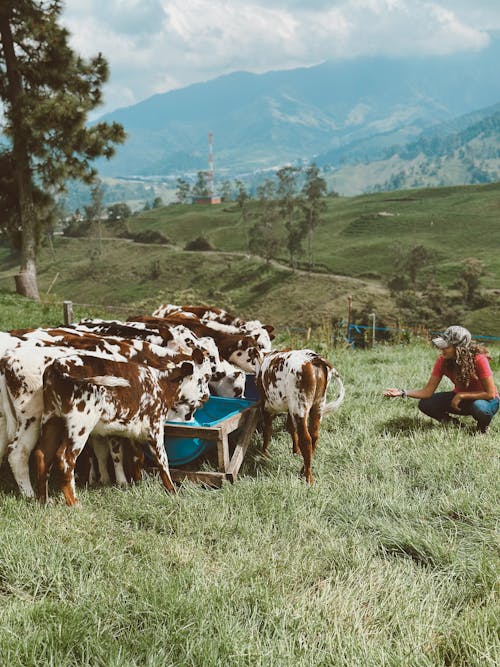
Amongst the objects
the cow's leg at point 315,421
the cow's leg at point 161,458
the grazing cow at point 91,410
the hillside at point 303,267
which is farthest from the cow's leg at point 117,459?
the hillside at point 303,267

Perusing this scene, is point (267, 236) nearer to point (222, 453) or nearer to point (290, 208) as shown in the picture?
point (290, 208)

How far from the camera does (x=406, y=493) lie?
5.54 m

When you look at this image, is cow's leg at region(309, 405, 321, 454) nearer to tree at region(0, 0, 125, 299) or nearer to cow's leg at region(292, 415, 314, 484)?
cow's leg at region(292, 415, 314, 484)

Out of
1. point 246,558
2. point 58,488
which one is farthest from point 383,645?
point 58,488

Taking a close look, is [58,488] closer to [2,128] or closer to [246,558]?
[246,558]

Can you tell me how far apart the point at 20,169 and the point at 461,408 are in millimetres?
23511

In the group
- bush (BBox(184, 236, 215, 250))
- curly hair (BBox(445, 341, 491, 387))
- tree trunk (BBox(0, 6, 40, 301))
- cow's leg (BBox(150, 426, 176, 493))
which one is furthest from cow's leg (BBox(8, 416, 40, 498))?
bush (BBox(184, 236, 215, 250))

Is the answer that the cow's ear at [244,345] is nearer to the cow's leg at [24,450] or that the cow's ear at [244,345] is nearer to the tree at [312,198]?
the cow's leg at [24,450]

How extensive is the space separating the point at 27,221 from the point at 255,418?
74.2 feet

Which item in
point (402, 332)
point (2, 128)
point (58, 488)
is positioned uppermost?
point (2, 128)

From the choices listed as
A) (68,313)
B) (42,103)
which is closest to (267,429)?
(68,313)

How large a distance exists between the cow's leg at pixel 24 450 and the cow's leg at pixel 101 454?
0.64 metres

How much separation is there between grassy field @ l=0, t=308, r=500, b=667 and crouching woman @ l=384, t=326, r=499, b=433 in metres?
0.86

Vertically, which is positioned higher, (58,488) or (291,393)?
(291,393)
